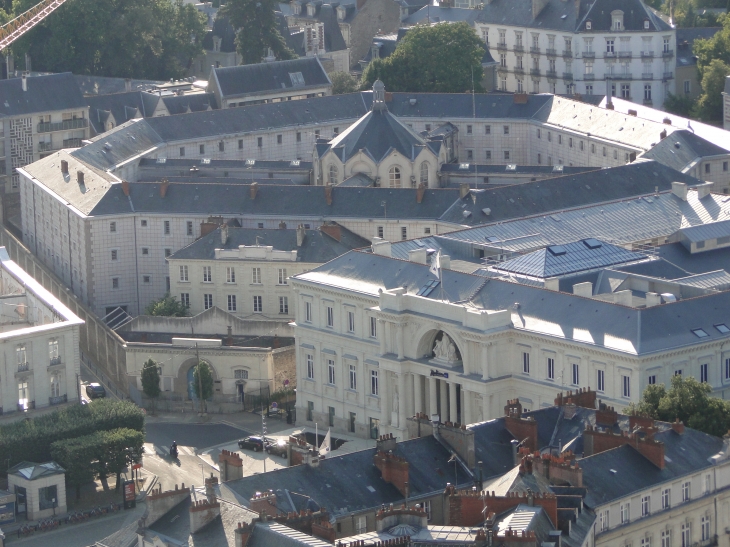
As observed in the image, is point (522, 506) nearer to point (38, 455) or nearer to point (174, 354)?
point (38, 455)

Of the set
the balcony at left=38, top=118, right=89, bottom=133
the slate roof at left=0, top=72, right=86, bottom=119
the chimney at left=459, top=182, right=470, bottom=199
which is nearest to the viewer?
the chimney at left=459, top=182, right=470, bottom=199

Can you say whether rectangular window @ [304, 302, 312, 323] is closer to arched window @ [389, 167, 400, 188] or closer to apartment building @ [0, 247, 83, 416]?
apartment building @ [0, 247, 83, 416]

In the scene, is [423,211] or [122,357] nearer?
[122,357]

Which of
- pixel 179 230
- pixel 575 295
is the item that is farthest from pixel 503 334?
pixel 179 230

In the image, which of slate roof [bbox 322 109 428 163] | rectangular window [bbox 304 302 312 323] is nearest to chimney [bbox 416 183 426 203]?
slate roof [bbox 322 109 428 163]

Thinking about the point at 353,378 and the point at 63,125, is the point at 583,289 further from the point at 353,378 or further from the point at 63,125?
the point at 63,125

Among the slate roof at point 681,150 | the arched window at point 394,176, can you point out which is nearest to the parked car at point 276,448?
the arched window at point 394,176

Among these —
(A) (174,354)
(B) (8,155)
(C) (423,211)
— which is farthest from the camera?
(B) (8,155)

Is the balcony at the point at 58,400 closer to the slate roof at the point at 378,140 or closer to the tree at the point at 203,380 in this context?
the tree at the point at 203,380
